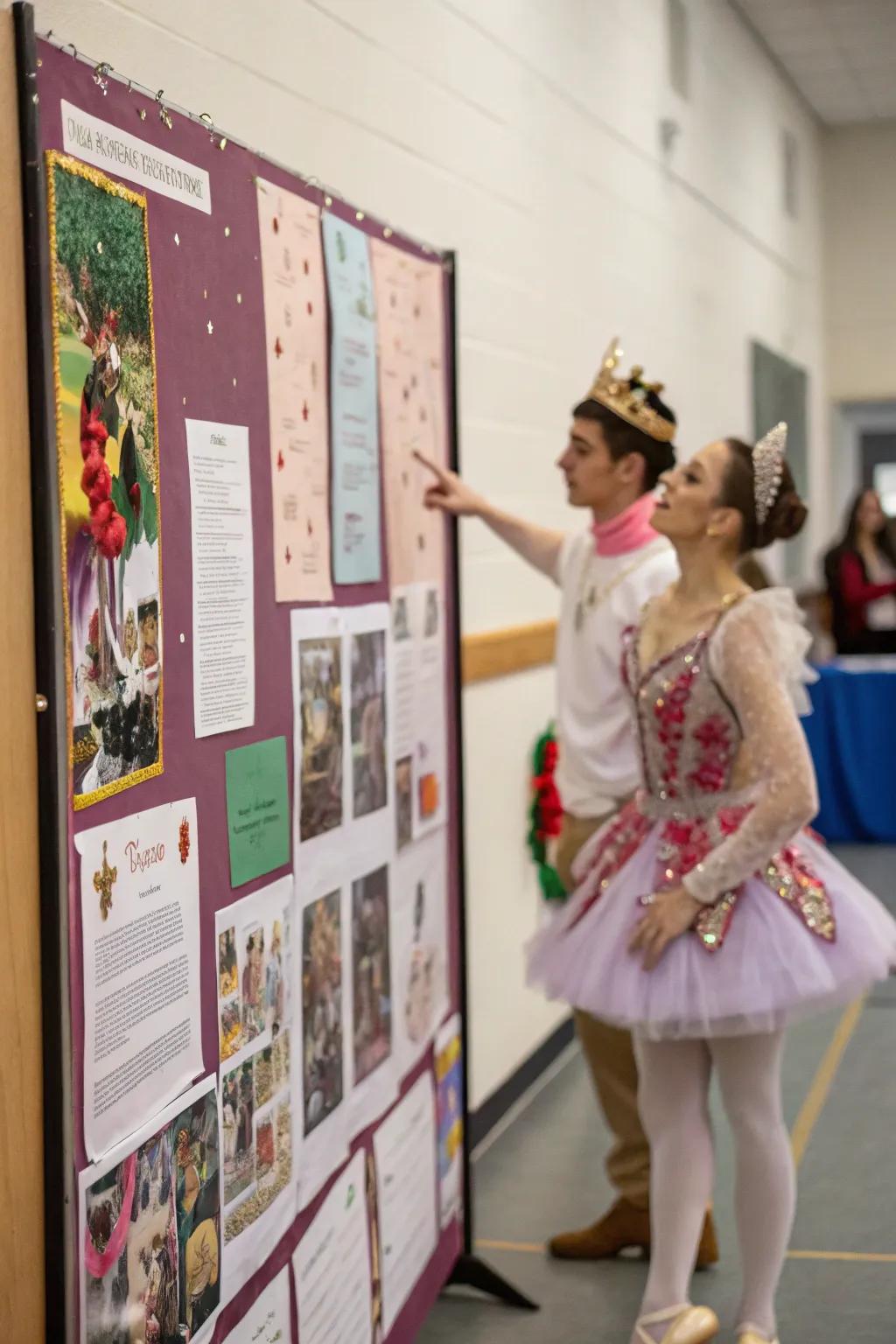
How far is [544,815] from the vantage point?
14.3 feet

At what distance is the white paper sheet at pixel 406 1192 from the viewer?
2625 millimetres

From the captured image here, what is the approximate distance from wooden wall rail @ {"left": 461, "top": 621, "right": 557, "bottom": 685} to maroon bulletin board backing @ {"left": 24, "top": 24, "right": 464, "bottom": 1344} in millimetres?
1404

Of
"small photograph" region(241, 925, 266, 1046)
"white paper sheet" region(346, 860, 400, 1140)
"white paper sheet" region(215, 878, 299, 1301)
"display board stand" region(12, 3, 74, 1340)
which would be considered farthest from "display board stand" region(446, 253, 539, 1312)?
"display board stand" region(12, 3, 74, 1340)

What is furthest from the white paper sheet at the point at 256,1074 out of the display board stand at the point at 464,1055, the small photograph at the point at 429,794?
the display board stand at the point at 464,1055

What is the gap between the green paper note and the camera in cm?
204

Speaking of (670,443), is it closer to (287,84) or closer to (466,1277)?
(287,84)

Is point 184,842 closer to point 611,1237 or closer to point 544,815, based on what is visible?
point 611,1237

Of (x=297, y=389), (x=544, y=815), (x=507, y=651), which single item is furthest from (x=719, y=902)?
(x=544, y=815)

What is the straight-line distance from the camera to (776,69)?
8539 mm

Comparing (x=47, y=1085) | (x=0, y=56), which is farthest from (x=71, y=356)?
(x=47, y=1085)

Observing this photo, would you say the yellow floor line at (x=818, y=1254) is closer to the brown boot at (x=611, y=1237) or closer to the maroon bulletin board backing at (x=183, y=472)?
the brown boot at (x=611, y=1237)

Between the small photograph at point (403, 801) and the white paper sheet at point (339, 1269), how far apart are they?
0.50 m

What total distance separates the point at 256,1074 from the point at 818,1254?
5.06 feet

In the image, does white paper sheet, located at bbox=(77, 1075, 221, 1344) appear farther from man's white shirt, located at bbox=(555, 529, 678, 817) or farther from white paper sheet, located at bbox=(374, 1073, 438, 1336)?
man's white shirt, located at bbox=(555, 529, 678, 817)
